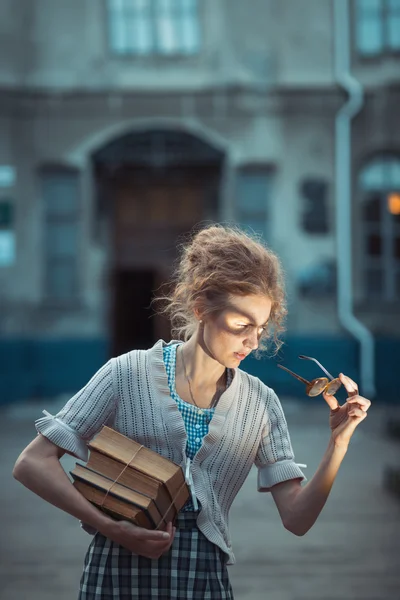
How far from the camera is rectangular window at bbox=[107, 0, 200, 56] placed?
12016 mm

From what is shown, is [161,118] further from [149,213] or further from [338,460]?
[338,460]

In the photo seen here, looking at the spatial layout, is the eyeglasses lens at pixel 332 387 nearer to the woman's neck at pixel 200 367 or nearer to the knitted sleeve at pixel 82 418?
the woman's neck at pixel 200 367

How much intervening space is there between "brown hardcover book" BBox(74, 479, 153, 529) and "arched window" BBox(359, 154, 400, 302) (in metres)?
10.4

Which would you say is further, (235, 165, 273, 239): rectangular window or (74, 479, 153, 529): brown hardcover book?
(235, 165, 273, 239): rectangular window

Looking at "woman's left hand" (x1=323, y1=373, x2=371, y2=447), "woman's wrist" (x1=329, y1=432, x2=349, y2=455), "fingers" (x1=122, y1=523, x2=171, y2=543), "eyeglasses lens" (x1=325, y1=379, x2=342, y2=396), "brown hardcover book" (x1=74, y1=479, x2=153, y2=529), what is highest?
"eyeglasses lens" (x1=325, y1=379, x2=342, y2=396)

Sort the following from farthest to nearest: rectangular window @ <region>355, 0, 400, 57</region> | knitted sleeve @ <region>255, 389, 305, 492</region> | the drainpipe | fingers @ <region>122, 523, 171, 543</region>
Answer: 1. rectangular window @ <region>355, 0, 400, 57</region>
2. the drainpipe
3. knitted sleeve @ <region>255, 389, 305, 492</region>
4. fingers @ <region>122, 523, 171, 543</region>

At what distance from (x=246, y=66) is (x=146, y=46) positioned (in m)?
1.34

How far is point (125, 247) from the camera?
39.9ft

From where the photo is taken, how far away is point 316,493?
6.39ft

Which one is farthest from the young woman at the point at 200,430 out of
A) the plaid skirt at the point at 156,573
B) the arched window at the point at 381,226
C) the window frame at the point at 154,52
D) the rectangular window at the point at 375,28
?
the rectangular window at the point at 375,28

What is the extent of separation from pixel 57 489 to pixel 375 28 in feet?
37.4

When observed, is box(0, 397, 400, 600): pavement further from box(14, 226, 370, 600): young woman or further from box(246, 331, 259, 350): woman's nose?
box(246, 331, 259, 350): woman's nose

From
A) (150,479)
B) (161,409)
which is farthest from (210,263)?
(150,479)

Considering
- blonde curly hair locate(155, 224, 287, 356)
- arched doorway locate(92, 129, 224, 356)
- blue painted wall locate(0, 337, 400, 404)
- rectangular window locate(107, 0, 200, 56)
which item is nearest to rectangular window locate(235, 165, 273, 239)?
arched doorway locate(92, 129, 224, 356)
